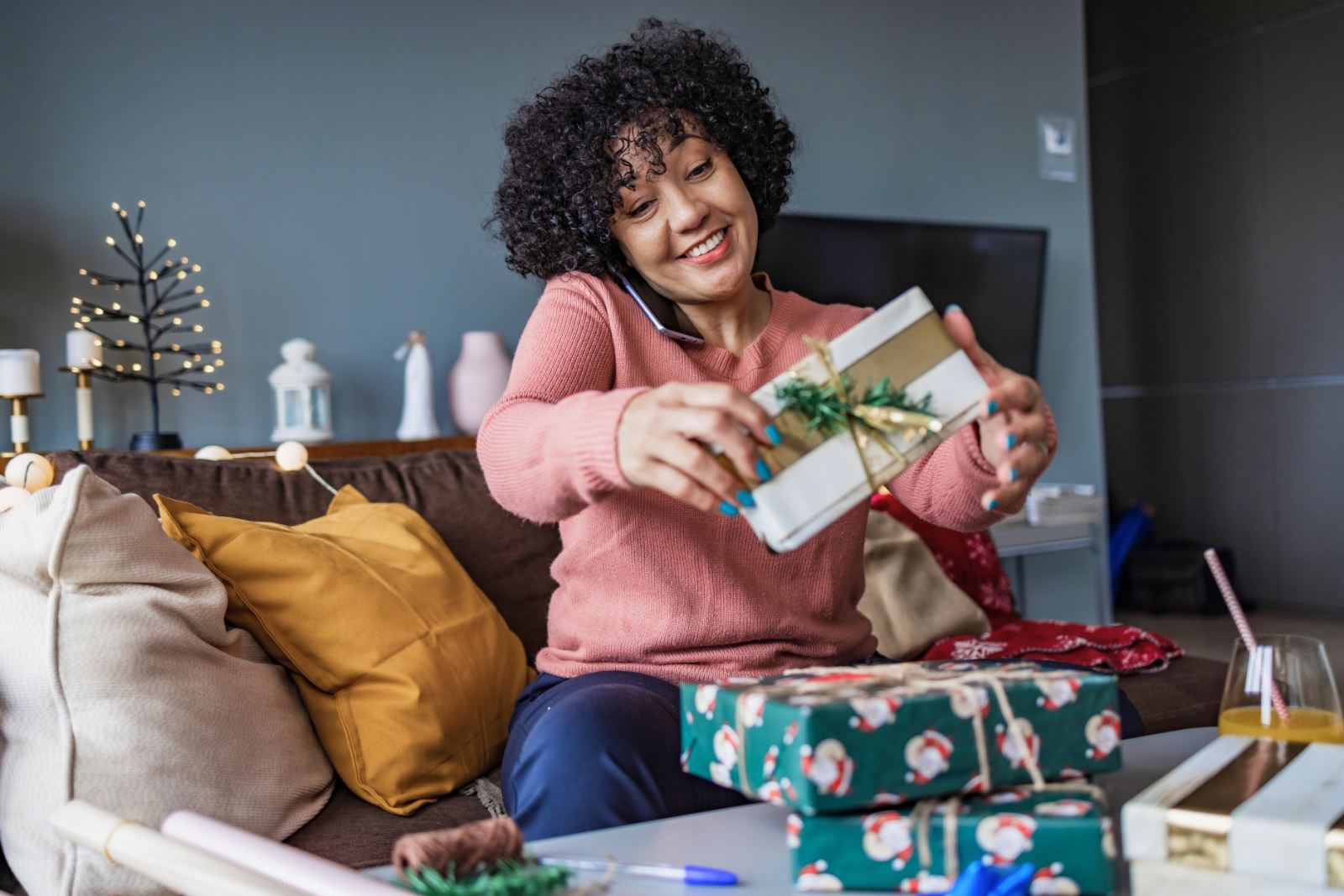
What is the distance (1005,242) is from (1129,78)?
6.13 feet

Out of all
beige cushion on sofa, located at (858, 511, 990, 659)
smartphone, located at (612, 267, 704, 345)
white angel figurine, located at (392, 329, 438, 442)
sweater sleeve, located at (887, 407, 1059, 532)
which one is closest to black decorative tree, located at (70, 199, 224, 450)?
white angel figurine, located at (392, 329, 438, 442)

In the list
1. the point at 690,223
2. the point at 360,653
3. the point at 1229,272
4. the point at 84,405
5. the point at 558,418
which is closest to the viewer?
the point at 558,418

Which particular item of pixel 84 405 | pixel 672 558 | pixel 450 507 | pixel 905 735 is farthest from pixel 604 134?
pixel 84 405

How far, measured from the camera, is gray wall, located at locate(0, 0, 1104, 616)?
300cm

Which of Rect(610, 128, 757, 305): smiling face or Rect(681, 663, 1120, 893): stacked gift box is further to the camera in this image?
Rect(610, 128, 757, 305): smiling face

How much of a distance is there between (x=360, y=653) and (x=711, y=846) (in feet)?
2.43

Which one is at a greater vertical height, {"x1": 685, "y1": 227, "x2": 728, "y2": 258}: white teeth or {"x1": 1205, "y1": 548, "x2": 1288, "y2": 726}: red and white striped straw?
{"x1": 685, "y1": 227, "x2": 728, "y2": 258}: white teeth

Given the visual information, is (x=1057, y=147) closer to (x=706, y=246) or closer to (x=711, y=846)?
(x=706, y=246)

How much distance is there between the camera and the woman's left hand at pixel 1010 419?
3.08 ft

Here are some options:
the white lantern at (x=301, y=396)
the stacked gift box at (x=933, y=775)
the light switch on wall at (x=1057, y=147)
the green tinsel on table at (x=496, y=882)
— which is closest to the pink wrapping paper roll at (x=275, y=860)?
the green tinsel on table at (x=496, y=882)

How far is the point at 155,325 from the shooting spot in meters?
3.12

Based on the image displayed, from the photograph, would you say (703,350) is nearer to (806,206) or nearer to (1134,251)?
(806,206)

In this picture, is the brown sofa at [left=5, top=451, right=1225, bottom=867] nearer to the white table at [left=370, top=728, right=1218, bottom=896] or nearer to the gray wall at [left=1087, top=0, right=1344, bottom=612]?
the white table at [left=370, top=728, right=1218, bottom=896]

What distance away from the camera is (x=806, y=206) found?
13.3ft
